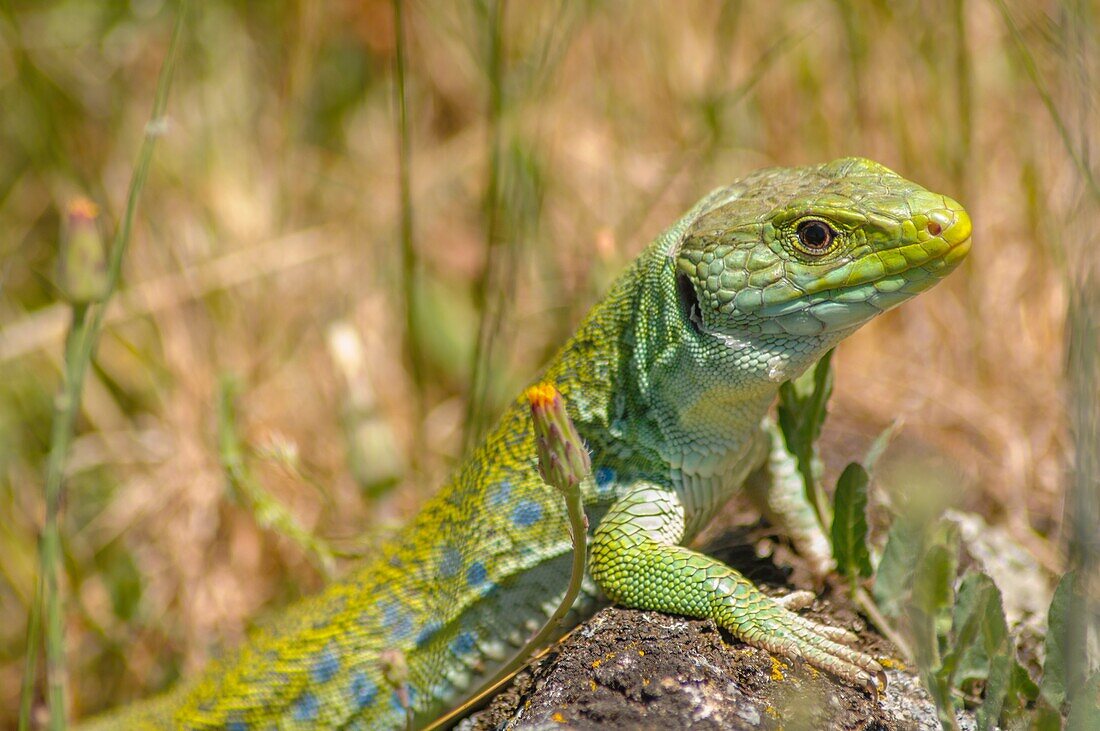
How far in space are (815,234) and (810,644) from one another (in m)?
1.10

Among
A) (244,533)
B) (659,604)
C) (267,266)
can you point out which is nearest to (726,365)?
(659,604)

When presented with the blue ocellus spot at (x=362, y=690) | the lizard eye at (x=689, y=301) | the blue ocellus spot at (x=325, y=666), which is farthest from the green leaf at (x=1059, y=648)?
the blue ocellus spot at (x=325, y=666)

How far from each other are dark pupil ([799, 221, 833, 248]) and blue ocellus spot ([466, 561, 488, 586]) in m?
1.39

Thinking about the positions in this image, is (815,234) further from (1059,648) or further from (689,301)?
(1059,648)

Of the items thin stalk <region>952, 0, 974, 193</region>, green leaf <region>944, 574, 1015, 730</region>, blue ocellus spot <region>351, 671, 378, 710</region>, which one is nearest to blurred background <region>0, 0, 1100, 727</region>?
thin stalk <region>952, 0, 974, 193</region>

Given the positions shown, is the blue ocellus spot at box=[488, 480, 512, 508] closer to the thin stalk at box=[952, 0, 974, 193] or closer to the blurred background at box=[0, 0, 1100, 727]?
the blurred background at box=[0, 0, 1100, 727]

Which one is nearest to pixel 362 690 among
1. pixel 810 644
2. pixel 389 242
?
pixel 810 644

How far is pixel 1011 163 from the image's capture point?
6062 mm

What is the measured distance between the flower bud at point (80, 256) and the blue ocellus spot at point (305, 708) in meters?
1.48

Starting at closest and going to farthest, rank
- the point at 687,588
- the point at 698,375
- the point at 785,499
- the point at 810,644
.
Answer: the point at 810,644 < the point at 687,588 < the point at 698,375 < the point at 785,499

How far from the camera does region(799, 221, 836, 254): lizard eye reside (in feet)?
10.0

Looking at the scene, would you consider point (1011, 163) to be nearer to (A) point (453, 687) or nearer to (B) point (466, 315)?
(B) point (466, 315)

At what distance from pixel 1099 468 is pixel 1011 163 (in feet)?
11.8

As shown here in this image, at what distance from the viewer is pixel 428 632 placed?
11.6 feet
